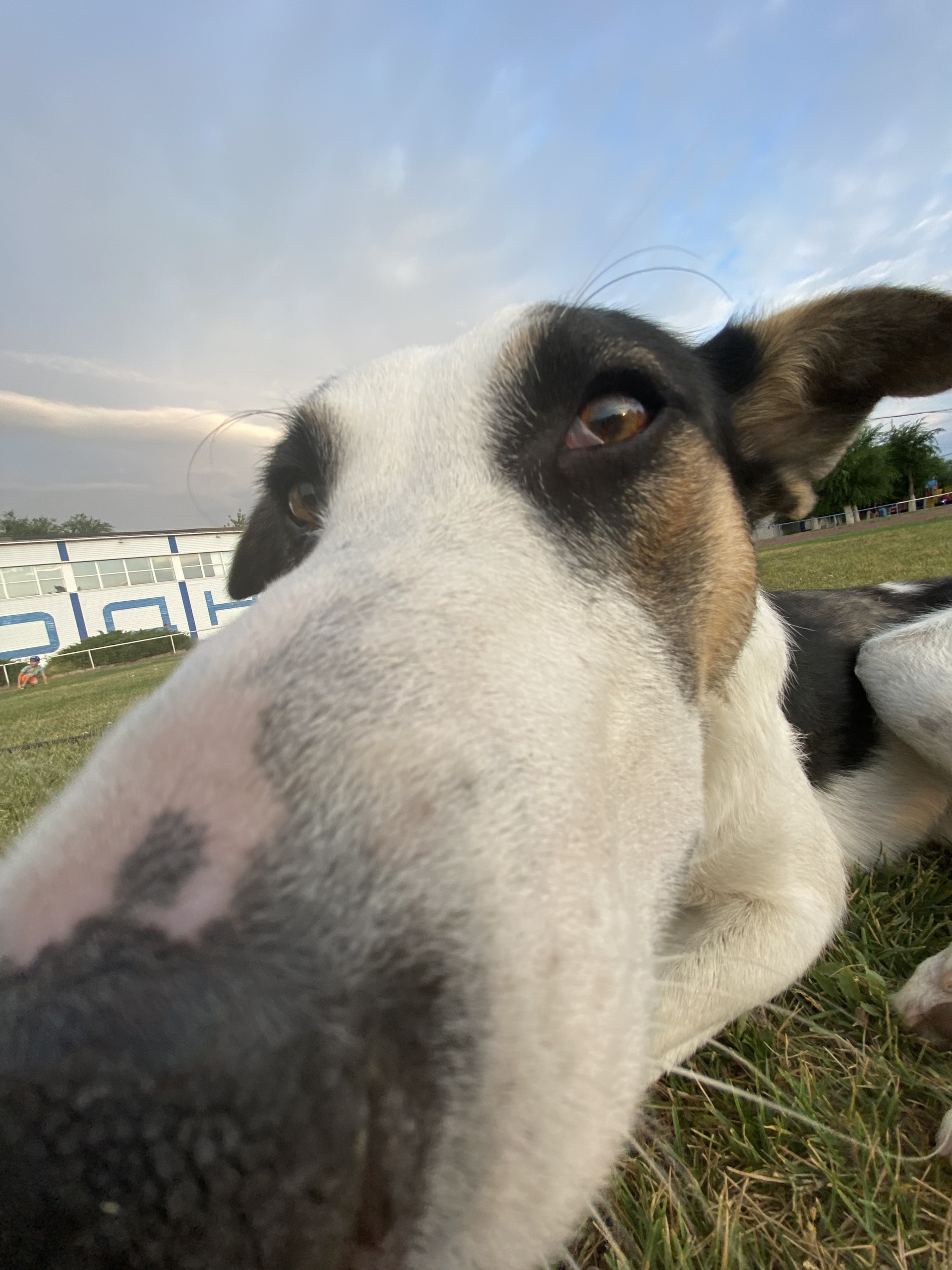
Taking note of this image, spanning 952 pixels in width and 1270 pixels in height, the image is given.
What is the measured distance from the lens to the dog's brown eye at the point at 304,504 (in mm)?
2205

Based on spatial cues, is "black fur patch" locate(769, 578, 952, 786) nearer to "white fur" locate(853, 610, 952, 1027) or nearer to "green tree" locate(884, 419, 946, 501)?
"white fur" locate(853, 610, 952, 1027)

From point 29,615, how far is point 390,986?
5013cm

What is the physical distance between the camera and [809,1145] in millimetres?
1522

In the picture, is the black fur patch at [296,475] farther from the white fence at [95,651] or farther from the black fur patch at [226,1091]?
the white fence at [95,651]

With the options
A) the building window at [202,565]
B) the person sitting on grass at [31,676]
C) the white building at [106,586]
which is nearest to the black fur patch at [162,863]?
the person sitting on grass at [31,676]

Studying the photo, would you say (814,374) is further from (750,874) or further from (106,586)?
(106,586)

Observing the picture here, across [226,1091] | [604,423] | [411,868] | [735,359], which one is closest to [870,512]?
[735,359]

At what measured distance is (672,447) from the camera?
198 cm

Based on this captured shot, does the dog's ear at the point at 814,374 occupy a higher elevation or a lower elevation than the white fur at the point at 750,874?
higher

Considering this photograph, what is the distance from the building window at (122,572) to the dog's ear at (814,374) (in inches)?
1973

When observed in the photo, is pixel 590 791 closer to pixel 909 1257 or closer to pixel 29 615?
pixel 909 1257

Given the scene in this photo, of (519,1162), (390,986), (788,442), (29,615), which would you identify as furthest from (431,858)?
(29,615)

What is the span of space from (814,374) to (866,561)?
13.4m

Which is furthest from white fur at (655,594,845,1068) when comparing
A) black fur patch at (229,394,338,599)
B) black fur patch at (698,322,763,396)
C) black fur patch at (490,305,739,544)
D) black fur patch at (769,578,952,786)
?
black fur patch at (229,394,338,599)
